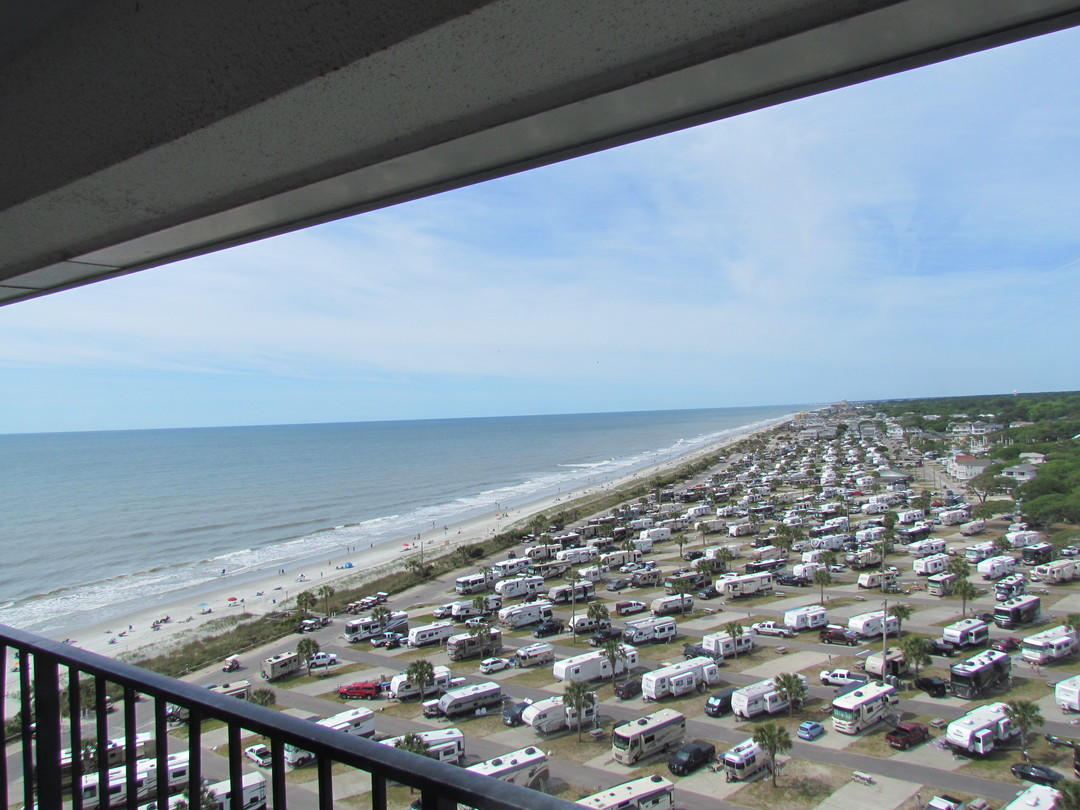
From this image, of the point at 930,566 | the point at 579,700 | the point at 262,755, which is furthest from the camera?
the point at 930,566

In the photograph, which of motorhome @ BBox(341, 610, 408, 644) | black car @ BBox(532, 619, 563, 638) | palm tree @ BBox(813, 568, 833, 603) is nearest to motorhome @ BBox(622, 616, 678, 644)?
black car @ BBox(532, 619, 563, 638)

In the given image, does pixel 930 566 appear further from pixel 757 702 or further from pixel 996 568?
pixel 757 702

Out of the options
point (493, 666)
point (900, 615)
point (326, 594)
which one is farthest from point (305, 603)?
point (900, 615)

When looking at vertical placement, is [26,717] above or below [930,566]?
above

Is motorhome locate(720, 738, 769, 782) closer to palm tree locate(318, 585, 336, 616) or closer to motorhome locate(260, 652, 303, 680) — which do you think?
motorhome locate(260, 652, 303, 680)

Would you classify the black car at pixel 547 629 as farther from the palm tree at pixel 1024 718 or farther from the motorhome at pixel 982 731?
the palm tree at pixel 1024 718

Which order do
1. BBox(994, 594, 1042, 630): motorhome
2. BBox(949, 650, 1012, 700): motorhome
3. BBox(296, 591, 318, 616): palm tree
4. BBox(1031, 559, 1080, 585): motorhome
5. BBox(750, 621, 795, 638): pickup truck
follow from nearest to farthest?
1. BBox(949, 650, 1012, 700): motorhome
2. BBox(994, 594, 1042, 630): motorhome
3. BBox(750, 621, 795, 638): pickup truck
4. BBox(1031, 559, 1080, 585): motorhome
5. BBox(296, 591, 318, 616): palm tree
